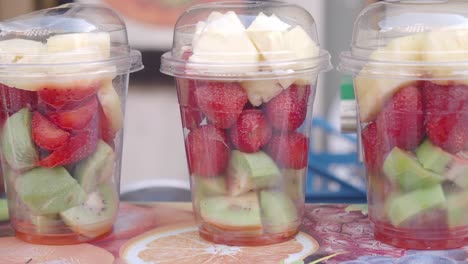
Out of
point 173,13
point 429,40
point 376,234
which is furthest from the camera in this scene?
point 173,13

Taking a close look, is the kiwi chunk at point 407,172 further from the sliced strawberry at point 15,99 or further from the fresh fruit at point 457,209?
the sliced strawberry at point 15,99

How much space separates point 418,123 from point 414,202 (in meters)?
0.13

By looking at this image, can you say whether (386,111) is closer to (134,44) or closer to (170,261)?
(170,261)

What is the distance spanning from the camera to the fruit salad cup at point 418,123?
1080 millimetres

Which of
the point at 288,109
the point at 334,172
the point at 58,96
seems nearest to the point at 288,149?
the point at 288,109

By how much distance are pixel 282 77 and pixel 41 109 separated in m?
0.41

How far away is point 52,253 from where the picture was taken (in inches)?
46.1

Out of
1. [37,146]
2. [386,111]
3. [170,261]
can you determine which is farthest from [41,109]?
[386,111]

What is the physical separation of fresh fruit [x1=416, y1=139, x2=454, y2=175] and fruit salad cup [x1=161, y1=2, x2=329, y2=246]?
0.69 ft

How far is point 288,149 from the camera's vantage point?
3.77 ft

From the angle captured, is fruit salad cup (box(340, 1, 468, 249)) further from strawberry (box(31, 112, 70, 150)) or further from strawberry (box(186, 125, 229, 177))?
strawberry (box(31, 112, 70, 150))

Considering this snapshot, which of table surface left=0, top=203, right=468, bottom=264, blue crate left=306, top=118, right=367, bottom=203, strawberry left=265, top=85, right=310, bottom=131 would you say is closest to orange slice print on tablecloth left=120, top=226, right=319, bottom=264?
table surface left=0, top=203, right=468, bottom=264

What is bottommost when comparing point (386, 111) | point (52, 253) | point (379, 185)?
point (52, 253)

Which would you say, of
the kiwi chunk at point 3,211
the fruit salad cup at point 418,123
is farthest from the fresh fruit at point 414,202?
the kiwi chunk at point 3,211
